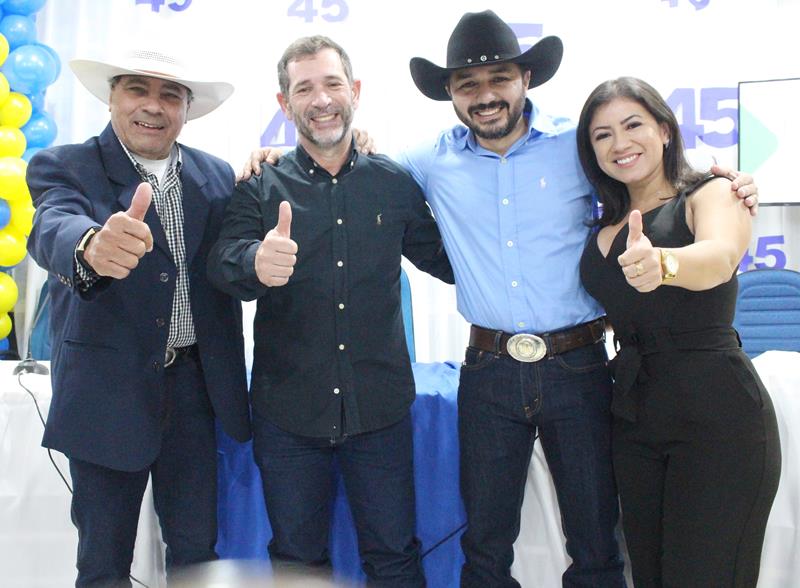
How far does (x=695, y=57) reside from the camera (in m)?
4.79

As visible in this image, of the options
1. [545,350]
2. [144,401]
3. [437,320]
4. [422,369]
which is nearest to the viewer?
[144,401]

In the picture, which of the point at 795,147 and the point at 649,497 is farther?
the point at 795,147

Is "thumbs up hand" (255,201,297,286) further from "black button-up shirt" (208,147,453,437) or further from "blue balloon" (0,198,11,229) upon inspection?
"blue balloon" (0,198,11,229)

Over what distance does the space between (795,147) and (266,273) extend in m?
4.15

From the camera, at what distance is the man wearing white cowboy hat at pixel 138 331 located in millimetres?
1820

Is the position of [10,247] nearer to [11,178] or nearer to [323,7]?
[11,178]

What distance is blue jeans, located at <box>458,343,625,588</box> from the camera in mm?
1977

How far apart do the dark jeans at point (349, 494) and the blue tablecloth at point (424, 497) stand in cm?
24

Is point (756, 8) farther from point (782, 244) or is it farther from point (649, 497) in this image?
point (649, 497)

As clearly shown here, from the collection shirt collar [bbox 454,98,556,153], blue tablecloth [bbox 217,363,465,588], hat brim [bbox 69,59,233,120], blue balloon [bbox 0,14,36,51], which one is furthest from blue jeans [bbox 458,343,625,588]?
blue balloon [bbox 0,14,36,51]

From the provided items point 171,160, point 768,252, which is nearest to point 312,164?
point 171,160

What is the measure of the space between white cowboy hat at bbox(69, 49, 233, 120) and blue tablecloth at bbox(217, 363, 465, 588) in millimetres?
1085

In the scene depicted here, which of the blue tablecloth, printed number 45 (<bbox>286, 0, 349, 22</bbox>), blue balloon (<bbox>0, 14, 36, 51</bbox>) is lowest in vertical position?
the blue tablecloth

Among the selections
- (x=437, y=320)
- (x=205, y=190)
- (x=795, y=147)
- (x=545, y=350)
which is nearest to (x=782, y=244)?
(x=795, y=147)
